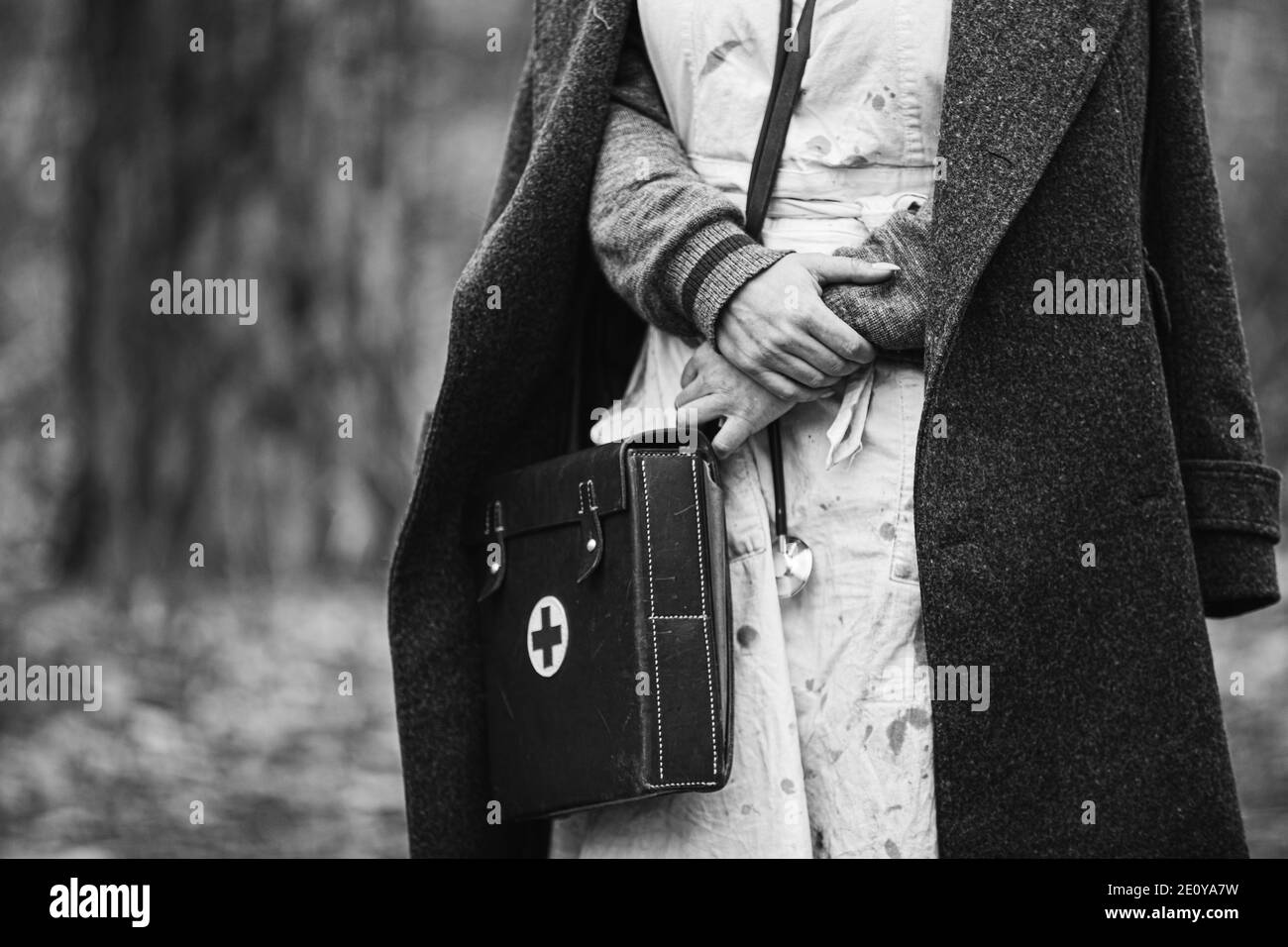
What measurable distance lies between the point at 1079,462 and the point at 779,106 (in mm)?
552

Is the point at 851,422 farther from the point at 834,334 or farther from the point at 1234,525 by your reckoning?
the point at 1234,525

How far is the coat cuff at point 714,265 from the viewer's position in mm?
1758

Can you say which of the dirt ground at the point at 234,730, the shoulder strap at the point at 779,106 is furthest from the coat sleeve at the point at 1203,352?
the dirt ground at the point at 234,730

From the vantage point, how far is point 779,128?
5.92ft

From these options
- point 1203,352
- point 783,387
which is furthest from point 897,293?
point 1203,352

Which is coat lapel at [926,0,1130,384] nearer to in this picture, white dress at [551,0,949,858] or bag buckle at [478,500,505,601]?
white dress at [551,0,949,858]

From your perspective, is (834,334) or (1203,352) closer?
(834,334)

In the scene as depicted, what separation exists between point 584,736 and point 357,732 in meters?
3.53

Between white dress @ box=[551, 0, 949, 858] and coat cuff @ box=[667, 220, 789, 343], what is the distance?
0.30 feet

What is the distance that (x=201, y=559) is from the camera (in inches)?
240

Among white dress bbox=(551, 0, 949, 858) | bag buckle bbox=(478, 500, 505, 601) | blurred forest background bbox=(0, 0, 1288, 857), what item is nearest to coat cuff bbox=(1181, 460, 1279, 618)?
white dress bbox=(551, 0, 949, 858)

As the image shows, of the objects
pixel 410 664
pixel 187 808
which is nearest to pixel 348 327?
pixel 187 808

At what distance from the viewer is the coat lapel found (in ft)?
5.54

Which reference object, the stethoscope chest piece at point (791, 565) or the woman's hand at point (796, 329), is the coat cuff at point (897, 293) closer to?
the woman's hand at point (796, 329)
